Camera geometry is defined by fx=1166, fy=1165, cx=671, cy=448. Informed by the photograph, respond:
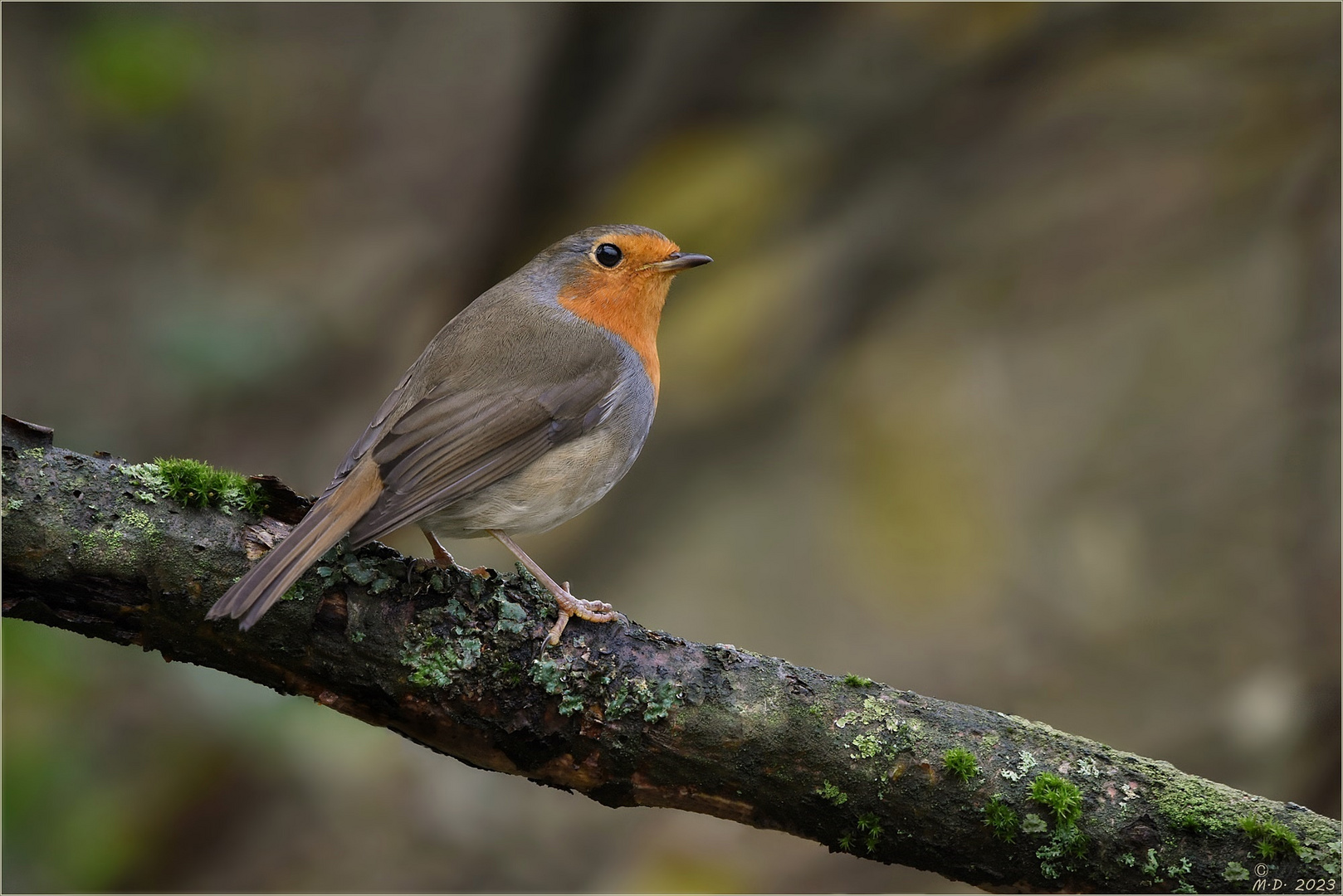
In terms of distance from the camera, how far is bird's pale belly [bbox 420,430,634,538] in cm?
336

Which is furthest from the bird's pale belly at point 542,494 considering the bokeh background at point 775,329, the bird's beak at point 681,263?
the bokeh background at point 775,329

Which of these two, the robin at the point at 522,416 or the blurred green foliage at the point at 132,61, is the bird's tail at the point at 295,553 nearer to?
the robin at the point at 522,416

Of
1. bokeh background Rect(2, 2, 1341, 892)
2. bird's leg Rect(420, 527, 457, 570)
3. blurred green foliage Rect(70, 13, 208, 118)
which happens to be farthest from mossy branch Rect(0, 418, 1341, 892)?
blurred green foliage Rect(70, 13, 208, 118)

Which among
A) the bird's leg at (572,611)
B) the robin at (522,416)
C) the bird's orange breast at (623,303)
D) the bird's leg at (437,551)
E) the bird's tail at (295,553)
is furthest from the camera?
the bird's orange breast at (623,303)

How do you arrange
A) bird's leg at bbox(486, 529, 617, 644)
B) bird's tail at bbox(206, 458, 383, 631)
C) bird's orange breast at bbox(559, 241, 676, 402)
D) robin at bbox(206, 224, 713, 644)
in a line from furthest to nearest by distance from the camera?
1. bird's orange breast at bbox(559, 241, 676, 402)
2. robin at bbox(206, 224, 713, 644)
3. bird's leg at bbox(486, 529, 617, 644)
4. bird's tail at bbox(206, 458, 383, 631)

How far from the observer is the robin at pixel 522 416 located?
9.90ft

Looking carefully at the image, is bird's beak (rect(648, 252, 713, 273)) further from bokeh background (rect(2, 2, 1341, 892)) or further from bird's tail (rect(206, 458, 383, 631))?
bokeh background (rect(2, 2, 1341, 892))

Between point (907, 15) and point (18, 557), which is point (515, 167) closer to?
point (907, 15)

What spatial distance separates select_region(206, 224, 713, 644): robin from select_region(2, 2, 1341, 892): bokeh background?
174 centimetres

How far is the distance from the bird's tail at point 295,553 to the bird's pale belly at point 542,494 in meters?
0.35

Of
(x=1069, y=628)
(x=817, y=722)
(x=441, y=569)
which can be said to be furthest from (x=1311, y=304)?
(x=441, y=569)

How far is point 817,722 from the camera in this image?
275cm

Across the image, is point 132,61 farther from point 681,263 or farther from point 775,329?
point 775,329

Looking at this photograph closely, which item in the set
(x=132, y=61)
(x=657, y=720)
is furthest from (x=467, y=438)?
(x=132, y=61)
